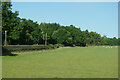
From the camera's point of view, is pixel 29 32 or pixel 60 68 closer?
pixel 60 68

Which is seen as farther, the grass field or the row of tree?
the row of tree

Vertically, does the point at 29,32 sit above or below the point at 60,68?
above

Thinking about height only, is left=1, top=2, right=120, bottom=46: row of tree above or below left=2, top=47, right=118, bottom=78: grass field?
above

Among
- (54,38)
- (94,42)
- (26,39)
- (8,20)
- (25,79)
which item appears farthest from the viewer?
(94,42)

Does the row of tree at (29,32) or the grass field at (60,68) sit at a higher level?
the row of tree at (29,32)

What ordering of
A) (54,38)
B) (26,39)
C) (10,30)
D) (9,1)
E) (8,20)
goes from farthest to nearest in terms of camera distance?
(54,38)
(26,39)
(10,30)
(8,20)
(9,1)

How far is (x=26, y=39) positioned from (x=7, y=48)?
77.5 feet

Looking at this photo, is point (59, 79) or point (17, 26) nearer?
point (59, 79)

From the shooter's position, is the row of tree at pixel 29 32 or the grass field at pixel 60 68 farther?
the row of tree at pixel 29 32

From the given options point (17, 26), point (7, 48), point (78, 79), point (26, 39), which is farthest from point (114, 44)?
point (78, 79)

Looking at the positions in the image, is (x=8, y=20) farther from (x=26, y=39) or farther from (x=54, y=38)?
(x=54, y=38)

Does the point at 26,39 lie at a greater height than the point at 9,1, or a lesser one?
lesser

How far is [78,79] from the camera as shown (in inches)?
330

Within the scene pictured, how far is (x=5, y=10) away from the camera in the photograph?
35875 millimetres
